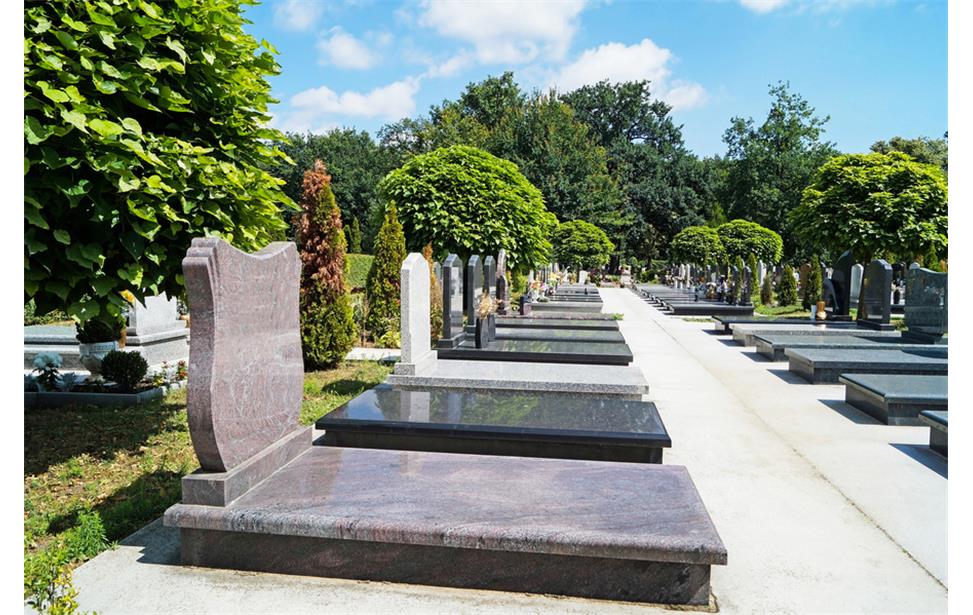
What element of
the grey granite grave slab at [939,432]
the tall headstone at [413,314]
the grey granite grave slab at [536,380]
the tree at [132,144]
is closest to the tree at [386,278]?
the tall headstone at [413,314]

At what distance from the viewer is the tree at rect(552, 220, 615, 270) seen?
1455 inches

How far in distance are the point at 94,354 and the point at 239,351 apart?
6332 mm

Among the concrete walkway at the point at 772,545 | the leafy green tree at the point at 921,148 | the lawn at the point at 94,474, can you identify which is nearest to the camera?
the concrete walkway at the point at 772,545

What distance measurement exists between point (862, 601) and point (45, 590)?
13.2ft

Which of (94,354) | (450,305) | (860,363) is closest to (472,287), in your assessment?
(450,305)

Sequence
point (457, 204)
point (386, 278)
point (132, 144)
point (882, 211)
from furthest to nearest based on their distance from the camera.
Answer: point (882, 211), point (386, 278), point (457, 204), point (132, 144)

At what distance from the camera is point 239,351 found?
3867 millimetres

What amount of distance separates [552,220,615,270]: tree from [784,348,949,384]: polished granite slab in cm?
2626

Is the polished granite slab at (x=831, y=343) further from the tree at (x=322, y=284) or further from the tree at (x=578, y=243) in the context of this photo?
the tree at (x=578, y=243)

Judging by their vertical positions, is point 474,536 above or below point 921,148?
below

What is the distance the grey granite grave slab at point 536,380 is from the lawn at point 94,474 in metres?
1.36

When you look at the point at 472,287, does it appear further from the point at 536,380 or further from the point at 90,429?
the point at 90,429

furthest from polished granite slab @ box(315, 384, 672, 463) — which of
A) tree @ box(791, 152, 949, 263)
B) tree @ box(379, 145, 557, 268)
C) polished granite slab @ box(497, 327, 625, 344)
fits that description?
tree @ box(791, 152, 949, 263)

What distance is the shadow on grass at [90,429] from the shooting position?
5.96 meters
